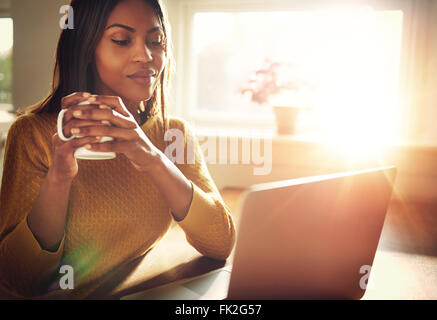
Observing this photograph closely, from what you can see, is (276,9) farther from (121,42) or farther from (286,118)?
(121,42)

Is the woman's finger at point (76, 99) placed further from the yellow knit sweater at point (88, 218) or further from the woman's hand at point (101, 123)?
the yellow knit sweater at point (88, 218)

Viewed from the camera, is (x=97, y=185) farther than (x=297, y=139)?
No

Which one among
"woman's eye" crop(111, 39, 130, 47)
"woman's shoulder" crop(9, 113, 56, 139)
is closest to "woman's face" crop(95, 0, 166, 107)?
"woman's eye" crop(111, 39, 130, 47)

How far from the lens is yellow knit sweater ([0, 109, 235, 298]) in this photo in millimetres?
657

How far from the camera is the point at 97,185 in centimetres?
83

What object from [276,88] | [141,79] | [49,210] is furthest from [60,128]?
[276,88]

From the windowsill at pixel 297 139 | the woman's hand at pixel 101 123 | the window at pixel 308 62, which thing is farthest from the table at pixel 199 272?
the window at pixel 308 62

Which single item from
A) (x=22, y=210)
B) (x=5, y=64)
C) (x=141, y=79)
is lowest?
(x=22, y=210)

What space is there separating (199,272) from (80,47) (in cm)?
53

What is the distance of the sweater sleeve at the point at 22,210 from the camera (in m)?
0.64

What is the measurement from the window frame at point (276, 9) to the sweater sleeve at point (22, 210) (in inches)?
79.5

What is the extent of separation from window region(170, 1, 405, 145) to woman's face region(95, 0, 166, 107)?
5.60 ft

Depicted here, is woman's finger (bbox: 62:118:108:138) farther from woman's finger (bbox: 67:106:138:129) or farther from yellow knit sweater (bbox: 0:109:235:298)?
yellow knit sweater (bbox: 0:109:235:298)
